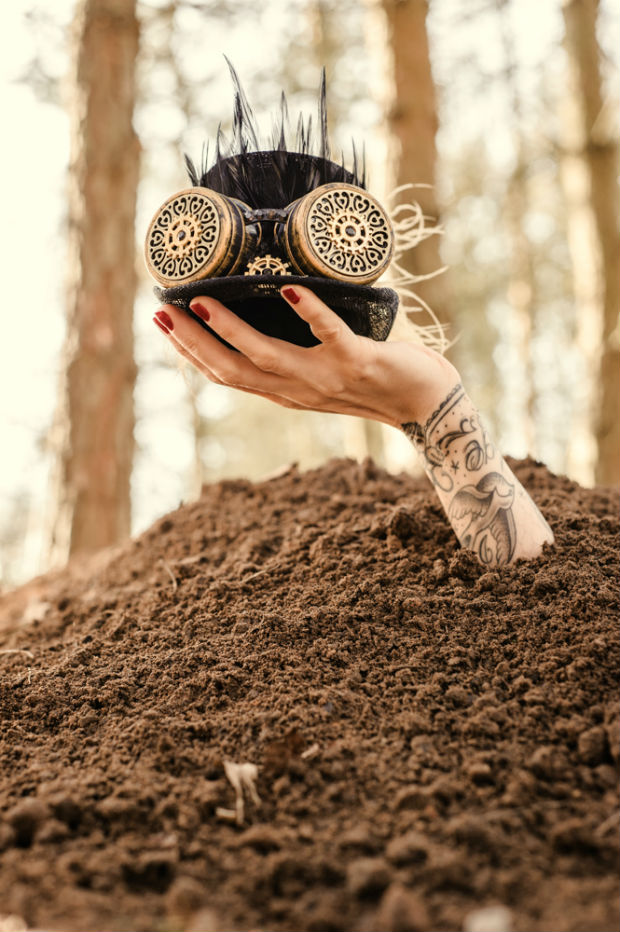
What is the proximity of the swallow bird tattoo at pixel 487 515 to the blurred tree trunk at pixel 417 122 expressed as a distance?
191 centimetres

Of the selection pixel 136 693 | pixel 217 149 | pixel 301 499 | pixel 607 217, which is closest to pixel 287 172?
pixel 217 149

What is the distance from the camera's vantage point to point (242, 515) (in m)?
2.15

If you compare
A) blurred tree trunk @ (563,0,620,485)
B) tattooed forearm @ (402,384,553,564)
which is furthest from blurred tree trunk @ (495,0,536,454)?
tattooed forearm @ (402,384,553,564)

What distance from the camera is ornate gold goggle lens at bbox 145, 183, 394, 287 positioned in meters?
1.38

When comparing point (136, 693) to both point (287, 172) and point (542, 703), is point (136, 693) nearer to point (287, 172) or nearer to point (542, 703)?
point (542, 703)

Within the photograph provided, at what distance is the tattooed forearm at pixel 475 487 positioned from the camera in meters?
1.57

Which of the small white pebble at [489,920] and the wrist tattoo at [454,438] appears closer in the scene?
the small white pebble at [489,920]

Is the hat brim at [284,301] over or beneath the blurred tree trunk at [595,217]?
beneath

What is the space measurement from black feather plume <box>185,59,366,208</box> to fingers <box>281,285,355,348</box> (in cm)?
32

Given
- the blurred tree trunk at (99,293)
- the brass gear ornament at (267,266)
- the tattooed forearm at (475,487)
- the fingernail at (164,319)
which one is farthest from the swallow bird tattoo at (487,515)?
the blurred tree trunk at (99,293)

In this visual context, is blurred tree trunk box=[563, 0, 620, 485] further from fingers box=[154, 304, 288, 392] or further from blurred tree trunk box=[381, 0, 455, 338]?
fingers box=[154, 304, 288, 392]

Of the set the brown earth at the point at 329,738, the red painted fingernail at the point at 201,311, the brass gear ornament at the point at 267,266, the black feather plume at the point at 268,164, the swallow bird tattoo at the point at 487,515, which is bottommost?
the brown earth at the point at 329,738

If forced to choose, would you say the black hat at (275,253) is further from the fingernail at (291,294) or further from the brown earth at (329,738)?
the brown earth at (329,738)

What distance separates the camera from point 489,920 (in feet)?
2.30
